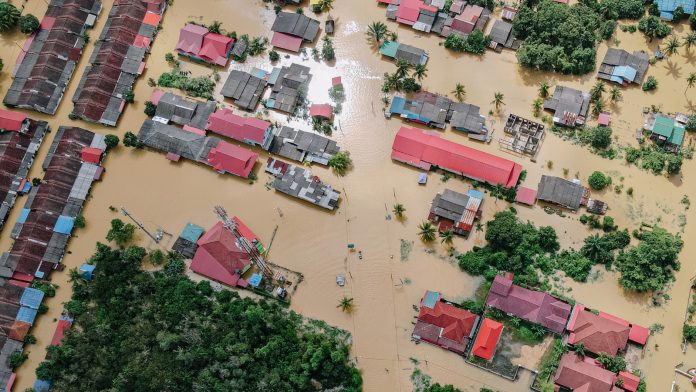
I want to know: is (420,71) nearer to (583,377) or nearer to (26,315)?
(583,377)

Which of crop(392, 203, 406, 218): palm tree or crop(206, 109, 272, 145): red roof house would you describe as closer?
crop(392, 203, 406, 218): palm tree

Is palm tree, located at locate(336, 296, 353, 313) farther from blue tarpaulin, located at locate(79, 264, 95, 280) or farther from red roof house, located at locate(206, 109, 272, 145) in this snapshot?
blue tarpaulin, located at locate(79, 264, 95, 280)

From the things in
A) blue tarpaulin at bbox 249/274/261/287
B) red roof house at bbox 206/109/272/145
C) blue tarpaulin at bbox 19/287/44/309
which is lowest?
blue tarpaulin at bbox 19/287/44/309

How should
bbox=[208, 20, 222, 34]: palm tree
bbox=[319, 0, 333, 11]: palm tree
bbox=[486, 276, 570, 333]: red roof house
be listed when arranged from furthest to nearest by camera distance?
bbox=[319, 0, 333, 11]: palm tree → bbox=[208, 20, 222, 34]: palm tree → bbox=[486, 276, 570, 333]: red roof house

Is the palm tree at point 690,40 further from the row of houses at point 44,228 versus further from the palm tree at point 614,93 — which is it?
the row of houses at point 44,228

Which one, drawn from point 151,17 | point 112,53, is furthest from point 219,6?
point 112,53

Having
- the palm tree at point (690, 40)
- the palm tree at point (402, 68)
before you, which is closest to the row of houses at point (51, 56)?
the palm tree at point (402, 68)

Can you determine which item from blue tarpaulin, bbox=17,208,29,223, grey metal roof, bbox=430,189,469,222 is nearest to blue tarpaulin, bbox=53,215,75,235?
blue tarpaulin, bbox=17,208,29,223
